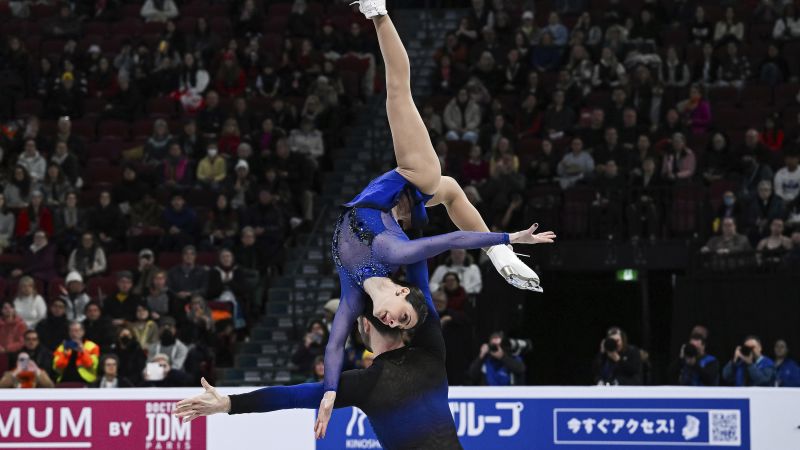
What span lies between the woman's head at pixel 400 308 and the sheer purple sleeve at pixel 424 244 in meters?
0.19

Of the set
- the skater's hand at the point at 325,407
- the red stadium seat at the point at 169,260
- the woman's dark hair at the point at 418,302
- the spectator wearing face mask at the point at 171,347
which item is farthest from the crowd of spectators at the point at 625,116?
the skater's hand at the point at 325,407

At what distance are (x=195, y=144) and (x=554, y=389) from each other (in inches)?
344

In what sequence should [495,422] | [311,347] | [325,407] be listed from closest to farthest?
[325,407]
[495,422]
[311,347]

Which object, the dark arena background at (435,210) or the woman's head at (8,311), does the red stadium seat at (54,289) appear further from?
the woman's head at (8,311)

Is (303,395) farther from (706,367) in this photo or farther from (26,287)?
(26,287)

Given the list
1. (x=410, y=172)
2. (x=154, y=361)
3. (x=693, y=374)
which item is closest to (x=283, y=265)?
(x=154, y=361)

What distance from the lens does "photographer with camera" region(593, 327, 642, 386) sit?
11977mm

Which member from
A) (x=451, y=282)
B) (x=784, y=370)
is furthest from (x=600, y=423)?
(x=451, y=282)

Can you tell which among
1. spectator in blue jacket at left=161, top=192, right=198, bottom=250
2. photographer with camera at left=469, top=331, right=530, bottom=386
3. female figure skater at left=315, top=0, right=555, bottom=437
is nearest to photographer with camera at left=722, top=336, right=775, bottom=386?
photographer with camera at left=469, top=331, right=530, bottom=386

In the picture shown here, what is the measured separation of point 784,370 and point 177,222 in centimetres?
765

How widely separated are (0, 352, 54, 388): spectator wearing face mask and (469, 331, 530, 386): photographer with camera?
4.06 m

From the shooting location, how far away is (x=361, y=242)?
713 centimetres

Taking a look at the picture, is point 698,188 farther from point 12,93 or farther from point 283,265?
point 12,93

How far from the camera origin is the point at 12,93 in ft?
64.1
